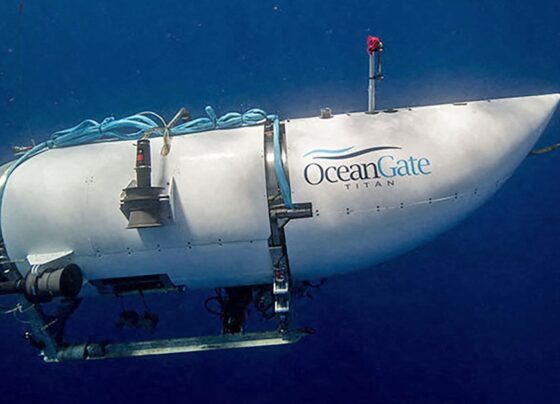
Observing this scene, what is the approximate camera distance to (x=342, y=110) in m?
3.47

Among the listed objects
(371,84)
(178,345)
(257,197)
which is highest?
(371,84)

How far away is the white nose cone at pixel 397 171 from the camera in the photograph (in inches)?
83.0

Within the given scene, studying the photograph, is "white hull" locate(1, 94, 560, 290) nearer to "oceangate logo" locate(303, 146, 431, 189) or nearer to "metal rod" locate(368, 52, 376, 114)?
"oceangate logo" locate(303, 146, 431, 189)

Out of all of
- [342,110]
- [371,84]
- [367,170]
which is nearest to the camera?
[367,170]

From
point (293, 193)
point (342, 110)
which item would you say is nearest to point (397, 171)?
point (293, 193)

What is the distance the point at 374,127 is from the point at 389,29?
5.25 feet

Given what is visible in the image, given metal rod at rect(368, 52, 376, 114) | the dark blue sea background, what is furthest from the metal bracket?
the dark blue sea background

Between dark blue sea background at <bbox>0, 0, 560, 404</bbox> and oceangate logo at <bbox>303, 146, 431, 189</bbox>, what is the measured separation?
58.9 inches

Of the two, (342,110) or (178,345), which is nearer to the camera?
(178,345)

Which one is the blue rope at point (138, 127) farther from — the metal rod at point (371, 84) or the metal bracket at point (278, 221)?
the metal rod at point (371, 84)

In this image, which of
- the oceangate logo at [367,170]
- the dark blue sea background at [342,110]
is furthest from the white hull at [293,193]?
the dark blue sea background at [342,110]

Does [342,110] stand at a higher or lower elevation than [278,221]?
higher

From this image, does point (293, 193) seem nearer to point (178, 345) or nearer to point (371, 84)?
point (371, 84)

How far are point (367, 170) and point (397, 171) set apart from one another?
0.53ft
